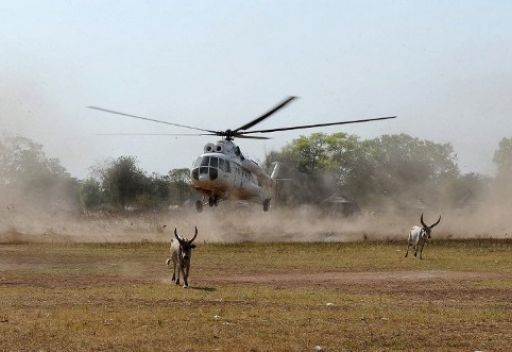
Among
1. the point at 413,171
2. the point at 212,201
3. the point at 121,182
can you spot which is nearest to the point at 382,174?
the point at 413,171

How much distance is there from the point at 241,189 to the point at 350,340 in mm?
38204

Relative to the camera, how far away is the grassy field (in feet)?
56.1

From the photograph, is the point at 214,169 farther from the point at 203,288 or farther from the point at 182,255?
the point at 203,288

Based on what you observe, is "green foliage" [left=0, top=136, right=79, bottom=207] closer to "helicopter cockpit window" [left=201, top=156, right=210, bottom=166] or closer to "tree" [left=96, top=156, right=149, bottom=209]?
"tree" [left=96, top=156, right=149, bottom=209]

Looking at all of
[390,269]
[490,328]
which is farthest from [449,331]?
[390,269]

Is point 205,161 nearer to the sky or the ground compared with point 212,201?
nearer to the sky

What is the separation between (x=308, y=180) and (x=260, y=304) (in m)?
86.9

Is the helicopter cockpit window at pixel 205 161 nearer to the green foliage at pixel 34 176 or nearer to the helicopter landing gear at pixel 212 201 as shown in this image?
the helicopter landing gear at pixel 212 201

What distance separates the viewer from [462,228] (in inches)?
2894

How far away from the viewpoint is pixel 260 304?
23438 millimetres

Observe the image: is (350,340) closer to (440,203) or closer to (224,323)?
(224,323)

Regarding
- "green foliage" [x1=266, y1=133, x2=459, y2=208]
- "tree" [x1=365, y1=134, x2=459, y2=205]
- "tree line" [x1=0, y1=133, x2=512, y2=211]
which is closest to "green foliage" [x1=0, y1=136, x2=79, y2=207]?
"tree line" [x1=0, y1=133, x2=512, y2=211]

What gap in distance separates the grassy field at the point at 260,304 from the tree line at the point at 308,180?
3699cm

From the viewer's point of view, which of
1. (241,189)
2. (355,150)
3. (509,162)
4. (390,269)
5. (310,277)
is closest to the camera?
(310,277)
